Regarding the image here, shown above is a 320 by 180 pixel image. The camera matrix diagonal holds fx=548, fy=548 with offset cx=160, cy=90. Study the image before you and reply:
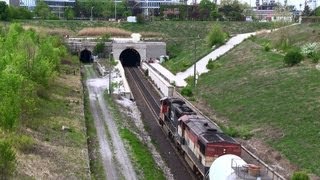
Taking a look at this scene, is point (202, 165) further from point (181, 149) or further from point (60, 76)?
point (60, 76)

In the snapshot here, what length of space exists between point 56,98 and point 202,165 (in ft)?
80.2

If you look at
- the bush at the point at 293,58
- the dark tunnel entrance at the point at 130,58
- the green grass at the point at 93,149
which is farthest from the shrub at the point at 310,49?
the dark tunnel entrance at the point at 130,58

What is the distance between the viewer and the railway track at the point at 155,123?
114 feet

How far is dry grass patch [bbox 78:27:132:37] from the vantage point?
362ft

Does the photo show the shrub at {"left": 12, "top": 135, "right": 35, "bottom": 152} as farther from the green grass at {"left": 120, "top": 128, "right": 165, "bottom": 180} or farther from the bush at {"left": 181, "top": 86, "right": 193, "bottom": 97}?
the bush at {"left": 181, "top": 86, "right": 193, "bottom": 97}

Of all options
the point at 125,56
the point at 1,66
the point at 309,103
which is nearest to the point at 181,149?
the point at 309,103

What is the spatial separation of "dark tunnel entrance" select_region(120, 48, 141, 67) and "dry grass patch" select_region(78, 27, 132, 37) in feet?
29.4

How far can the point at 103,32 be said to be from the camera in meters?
112

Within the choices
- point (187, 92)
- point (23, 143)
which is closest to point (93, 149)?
point (23, 143)

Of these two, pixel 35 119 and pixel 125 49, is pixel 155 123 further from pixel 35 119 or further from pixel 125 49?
pixel 125 49

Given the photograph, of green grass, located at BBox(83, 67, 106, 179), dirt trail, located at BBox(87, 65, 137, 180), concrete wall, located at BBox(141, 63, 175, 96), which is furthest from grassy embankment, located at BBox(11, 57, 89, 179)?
concrete wall, located at BBox(141, 63, 175, 96)

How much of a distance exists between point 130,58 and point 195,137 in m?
73.8

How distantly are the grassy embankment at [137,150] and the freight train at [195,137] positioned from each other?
2.24 meters

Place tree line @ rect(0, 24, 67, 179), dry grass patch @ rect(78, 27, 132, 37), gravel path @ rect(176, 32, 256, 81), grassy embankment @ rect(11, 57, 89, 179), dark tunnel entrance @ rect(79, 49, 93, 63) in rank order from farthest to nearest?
dry grass patch @ rect(78, 27, 132, 37), dark tunnel entrance @ rect(79, 49, 93, 63), gravel path @ rect(176, 32, 256, 81), grassy embankment @ rect(11, 57, 89, 179), tree line @ rect(0, 24, 67, 179)
